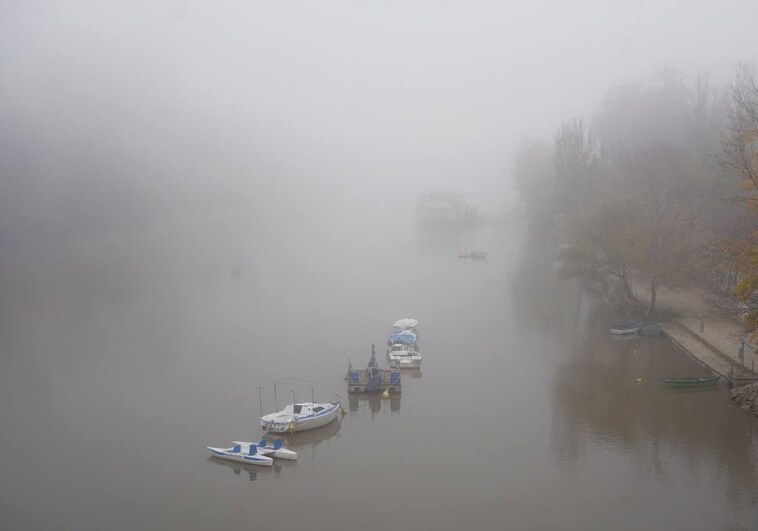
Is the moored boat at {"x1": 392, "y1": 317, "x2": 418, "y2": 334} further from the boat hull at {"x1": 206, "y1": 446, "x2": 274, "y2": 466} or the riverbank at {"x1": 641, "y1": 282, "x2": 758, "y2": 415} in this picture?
the boat hull at {"x1": 206, "y1": 446, "x2": 274, "y2": 466}

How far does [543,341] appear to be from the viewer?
13461 millimetres

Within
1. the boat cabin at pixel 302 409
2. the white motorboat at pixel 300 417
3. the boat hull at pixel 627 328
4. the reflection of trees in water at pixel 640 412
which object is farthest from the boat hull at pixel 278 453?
the boat hull at pixel 627 328

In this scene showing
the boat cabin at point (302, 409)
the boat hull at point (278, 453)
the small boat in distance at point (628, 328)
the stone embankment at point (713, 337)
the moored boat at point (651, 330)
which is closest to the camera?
the boat hull at point (278, 453)

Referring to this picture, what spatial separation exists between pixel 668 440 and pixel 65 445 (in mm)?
8070

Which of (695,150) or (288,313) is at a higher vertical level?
(695,150)

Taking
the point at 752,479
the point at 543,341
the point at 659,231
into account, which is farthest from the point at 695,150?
the point at 752,479

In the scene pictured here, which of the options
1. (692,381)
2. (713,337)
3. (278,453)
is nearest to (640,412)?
(692,381)

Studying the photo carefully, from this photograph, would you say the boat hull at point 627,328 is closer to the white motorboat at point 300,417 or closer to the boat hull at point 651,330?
the boat hull at point 651,330

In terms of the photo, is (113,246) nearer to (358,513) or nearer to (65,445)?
(65,445)

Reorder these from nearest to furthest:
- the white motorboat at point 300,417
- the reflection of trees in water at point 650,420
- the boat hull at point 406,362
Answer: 1. the reflection of trees in water at point 650,420
2. the white motorboat at point 300,417
3. the boat hull at point 406,362

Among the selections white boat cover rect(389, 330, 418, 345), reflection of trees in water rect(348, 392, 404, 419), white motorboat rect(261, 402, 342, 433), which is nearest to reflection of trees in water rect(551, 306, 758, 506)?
reflection of trees in water rect(348, 392, 404, 419)

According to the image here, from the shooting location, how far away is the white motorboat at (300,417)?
9.00 meters

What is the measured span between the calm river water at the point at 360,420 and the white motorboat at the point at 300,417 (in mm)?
184

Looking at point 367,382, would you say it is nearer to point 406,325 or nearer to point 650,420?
point 406,325
